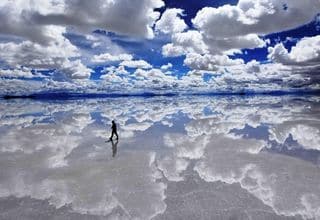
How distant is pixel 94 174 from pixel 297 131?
16668 millimetres

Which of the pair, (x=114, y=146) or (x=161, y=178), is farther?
(x=114, y=146)

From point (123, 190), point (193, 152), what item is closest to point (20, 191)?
point (123, 190)

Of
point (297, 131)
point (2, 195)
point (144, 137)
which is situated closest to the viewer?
point (2, 195)

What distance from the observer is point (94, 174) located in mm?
12133

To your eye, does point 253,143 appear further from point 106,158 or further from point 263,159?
point 106,158

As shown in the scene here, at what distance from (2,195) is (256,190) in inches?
319

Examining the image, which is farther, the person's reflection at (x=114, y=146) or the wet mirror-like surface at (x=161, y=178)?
the person's reflection at (x=114, y=146)

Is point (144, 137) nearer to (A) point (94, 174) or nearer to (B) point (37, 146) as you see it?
(B) point (37, 146)

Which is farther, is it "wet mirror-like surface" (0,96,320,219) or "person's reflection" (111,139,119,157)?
"person's reflection" (111,139,119,157)

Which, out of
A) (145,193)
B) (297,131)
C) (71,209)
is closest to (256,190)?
(145,193)

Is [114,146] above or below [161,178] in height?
below

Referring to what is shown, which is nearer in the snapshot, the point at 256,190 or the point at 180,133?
the point at 256,190

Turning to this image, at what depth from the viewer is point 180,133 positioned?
2333 cm

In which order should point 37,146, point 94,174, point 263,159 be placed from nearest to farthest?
point 94,174, point 263,159, point 37,146
